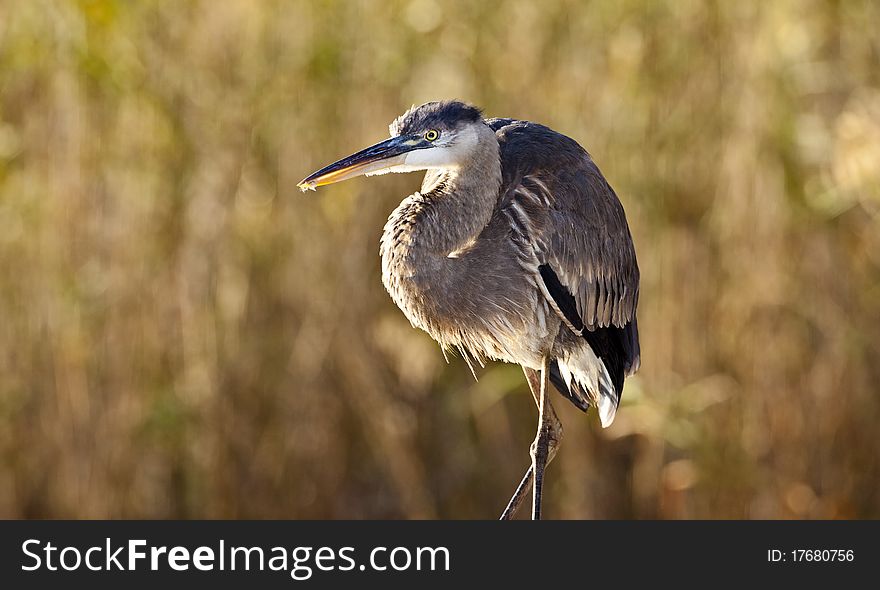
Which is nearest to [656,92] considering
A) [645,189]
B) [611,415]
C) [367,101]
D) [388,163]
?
[645,189]

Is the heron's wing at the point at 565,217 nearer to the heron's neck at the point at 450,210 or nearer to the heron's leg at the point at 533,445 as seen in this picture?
the heron's neck at the point at 450,210

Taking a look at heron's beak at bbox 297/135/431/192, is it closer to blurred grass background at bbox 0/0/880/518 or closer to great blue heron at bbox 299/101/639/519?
great blue heron at bbox 299/101/639/519

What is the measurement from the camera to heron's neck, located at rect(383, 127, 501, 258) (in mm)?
2334

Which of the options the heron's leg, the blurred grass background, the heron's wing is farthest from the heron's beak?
the blurred grass background

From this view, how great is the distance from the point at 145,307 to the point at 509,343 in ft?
5.71

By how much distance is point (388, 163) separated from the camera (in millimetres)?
2223

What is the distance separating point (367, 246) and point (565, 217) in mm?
1581

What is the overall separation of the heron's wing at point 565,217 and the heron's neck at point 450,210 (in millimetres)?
140

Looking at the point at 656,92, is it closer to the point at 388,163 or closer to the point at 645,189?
the point at 645,189

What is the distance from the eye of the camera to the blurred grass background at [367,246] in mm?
3686

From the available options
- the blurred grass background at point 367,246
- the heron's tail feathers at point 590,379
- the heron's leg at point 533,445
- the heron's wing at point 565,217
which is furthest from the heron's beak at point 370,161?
the blurred grass background at point 367,246

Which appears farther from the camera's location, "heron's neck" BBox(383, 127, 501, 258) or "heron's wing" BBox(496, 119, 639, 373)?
"heron's wing" BBox(496, 119, 639, 373)

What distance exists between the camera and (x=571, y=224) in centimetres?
253

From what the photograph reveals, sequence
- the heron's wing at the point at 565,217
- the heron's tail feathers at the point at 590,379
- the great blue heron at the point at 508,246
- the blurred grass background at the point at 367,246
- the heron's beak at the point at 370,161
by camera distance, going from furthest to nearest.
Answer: the blurred grass background at the point at 367,246, the heron's tail feathers at the point at 590,379, the heron's wing at the point at 565,217, the great blue heron at the point at 508,246, the heron's beak at the point at 370,161
